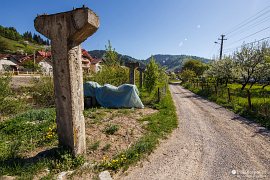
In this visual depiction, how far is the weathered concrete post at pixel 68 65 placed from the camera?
433 cm

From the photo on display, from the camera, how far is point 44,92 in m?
13.0

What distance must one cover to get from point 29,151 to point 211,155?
496 cm

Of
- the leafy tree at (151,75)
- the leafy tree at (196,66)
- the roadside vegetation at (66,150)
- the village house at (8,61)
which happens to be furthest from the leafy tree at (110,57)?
the leafy tree at (196,66)

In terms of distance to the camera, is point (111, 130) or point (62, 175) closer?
point (62, 175)

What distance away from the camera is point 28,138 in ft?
19.9

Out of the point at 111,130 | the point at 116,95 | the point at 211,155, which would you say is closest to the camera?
the point at 211,155

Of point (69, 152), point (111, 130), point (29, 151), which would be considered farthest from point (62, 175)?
point (111, 130)

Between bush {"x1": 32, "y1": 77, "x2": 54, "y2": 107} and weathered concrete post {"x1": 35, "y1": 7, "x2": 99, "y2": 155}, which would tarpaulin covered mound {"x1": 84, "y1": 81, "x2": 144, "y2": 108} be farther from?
weathered concrete post {"x1": 35, "y1": 7, "x2": 99, "y2": 155}

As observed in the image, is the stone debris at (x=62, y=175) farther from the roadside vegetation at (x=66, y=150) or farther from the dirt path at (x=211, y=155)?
the dirt path at (x=211, y=155)

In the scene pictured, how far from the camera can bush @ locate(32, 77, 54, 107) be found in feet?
42.3

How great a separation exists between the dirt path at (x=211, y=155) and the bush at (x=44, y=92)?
886 centimetres

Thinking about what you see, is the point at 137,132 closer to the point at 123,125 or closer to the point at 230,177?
the point at 123,125

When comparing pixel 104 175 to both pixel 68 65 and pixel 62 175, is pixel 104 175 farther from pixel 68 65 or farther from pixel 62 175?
pixel 68 65

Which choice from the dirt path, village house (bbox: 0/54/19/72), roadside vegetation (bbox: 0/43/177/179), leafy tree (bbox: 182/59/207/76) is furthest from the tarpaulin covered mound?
leafy tree (bbox: 182/59/207/76)
